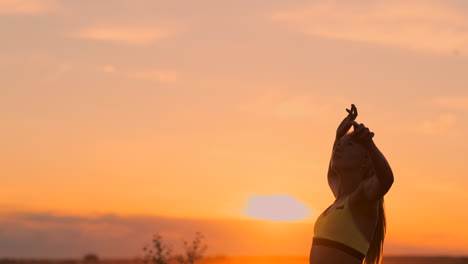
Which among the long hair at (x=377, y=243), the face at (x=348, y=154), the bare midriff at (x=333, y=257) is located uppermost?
the face at (x=348, y=154)

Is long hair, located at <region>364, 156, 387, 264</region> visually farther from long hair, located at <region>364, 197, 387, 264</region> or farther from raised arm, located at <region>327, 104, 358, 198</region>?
raised arm, located at <region>327, 104, 358, 198</region>

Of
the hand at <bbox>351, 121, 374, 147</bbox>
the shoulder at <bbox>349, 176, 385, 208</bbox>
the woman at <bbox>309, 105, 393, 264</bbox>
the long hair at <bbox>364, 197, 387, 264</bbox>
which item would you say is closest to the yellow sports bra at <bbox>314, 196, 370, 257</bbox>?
the woman at <bbox>309, 105, 393, 264</bbox>

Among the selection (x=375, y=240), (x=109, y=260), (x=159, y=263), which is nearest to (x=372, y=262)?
(x=375, y=240)

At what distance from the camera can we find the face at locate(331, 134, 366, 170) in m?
8.98

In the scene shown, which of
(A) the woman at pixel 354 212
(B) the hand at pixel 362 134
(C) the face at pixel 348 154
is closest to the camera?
(B) the hand at pixel 362 134

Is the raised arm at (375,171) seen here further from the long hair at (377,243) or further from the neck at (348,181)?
the long hair at (377,243)

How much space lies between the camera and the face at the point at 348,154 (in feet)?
29.5

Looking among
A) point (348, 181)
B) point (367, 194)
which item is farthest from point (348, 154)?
point (367, 194)

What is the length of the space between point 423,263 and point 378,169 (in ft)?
122

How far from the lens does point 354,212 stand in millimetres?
8953

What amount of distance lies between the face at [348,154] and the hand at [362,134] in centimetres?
7

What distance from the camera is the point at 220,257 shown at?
1710 inches

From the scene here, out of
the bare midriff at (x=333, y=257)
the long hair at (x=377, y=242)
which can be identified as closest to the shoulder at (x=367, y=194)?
the long hair at (x=377, y=242)

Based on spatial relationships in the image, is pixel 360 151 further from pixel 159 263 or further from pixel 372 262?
pixel 159 263
